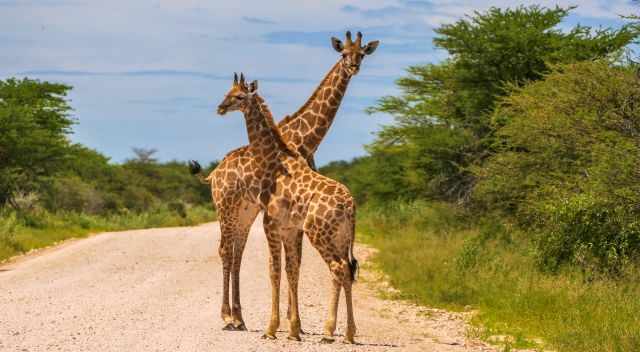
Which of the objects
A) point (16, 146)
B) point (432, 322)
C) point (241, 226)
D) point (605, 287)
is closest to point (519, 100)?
point (605, 287)

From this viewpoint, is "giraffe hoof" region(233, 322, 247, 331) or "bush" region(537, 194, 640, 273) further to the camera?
"bush" region(537, 194, 640, 273)

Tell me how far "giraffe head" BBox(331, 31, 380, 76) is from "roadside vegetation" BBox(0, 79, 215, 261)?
494 inches

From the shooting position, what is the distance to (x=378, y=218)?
32.1m

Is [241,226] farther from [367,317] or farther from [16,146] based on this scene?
[16,146]

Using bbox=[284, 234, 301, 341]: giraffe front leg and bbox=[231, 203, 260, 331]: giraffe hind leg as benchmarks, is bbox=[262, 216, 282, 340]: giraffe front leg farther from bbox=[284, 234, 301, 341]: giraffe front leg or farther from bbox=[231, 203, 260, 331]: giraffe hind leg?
bbox=[231, 203, 260, 331]: giraffe hind leg

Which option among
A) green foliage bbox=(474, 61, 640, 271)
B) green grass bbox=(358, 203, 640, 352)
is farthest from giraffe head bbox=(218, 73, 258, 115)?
Result: green foliage bbox=(474, 61, 640, 271)

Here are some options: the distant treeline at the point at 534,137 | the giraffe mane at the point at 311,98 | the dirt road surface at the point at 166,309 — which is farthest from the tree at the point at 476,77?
the giraffe mane at the point at 311,98

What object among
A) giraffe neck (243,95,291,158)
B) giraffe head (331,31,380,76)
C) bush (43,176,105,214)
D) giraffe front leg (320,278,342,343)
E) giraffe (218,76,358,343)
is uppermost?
giraffe head (331,31,380,76)

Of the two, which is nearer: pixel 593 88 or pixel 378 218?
pixel 593 88

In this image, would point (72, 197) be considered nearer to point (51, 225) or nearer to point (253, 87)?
point (51, 225)

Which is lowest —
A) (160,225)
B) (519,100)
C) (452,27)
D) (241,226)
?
(160,225)

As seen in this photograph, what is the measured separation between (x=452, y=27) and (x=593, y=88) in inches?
440

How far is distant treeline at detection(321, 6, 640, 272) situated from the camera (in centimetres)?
1586

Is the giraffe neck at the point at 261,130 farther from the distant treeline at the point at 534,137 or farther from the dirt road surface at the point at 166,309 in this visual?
the distant treeline at the point at 534,137
